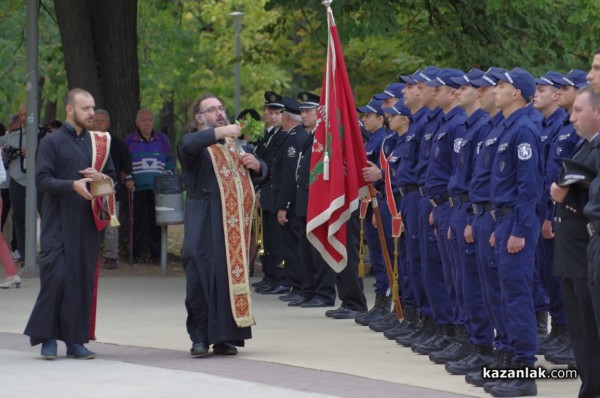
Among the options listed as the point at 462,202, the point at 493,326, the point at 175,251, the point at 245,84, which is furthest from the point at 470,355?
the point at 245,84

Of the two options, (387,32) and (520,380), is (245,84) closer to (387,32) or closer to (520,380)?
(387,32)

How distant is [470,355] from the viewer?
10.7 m

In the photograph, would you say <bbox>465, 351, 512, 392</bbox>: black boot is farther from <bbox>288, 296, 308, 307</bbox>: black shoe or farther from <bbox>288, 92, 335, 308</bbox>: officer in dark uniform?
<bbox>288, 296, 308, 307</bbox>: black shoe

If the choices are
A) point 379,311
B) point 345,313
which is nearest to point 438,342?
point 379,311

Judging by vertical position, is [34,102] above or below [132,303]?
above

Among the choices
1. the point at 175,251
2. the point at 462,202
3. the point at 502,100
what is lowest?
the point at 175,251

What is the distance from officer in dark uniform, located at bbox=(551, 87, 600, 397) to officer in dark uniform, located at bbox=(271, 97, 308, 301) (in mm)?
7388

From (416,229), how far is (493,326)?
1897mm

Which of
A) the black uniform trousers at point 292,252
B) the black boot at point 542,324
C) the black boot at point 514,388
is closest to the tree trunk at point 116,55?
the black uniform trousers at point 292,252

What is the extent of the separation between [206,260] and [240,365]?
3.18 feet

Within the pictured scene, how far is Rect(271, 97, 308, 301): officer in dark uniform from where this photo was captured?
1617 cm

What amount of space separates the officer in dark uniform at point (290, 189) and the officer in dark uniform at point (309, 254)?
22 cm

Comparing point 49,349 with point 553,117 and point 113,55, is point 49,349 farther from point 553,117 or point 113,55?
point 113,55

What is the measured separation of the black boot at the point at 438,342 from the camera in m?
11.7
